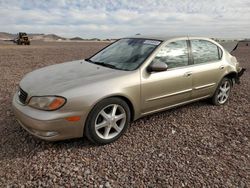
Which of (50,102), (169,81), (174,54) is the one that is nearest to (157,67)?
(169,81)

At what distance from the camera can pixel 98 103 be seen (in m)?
3.18

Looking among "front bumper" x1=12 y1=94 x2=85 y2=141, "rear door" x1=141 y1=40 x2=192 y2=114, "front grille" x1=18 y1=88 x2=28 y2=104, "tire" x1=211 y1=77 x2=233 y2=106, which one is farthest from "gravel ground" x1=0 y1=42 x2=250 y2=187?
"tire" x1=211 y1=77 x2=233 y2=106

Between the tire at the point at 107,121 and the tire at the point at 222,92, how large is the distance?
2457mm

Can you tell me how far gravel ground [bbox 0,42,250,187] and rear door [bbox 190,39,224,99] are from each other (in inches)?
26.7

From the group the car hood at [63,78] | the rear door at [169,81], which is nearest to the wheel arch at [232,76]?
the rear door at [169,81]

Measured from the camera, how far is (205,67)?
179 inches

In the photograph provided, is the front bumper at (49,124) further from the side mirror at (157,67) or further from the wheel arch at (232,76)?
the wheel arch at (232,76)

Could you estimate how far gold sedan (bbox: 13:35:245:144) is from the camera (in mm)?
3021

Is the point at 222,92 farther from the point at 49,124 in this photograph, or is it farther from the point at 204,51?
the point at 49,124

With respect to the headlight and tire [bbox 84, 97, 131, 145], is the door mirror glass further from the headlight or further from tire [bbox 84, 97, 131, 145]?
the headlight

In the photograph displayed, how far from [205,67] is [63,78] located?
8.99ft

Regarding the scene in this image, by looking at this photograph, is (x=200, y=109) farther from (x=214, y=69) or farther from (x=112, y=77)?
(x=112, y=77)

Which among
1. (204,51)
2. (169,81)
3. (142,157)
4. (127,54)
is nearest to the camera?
(142,157)

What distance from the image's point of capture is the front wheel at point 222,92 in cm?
508
